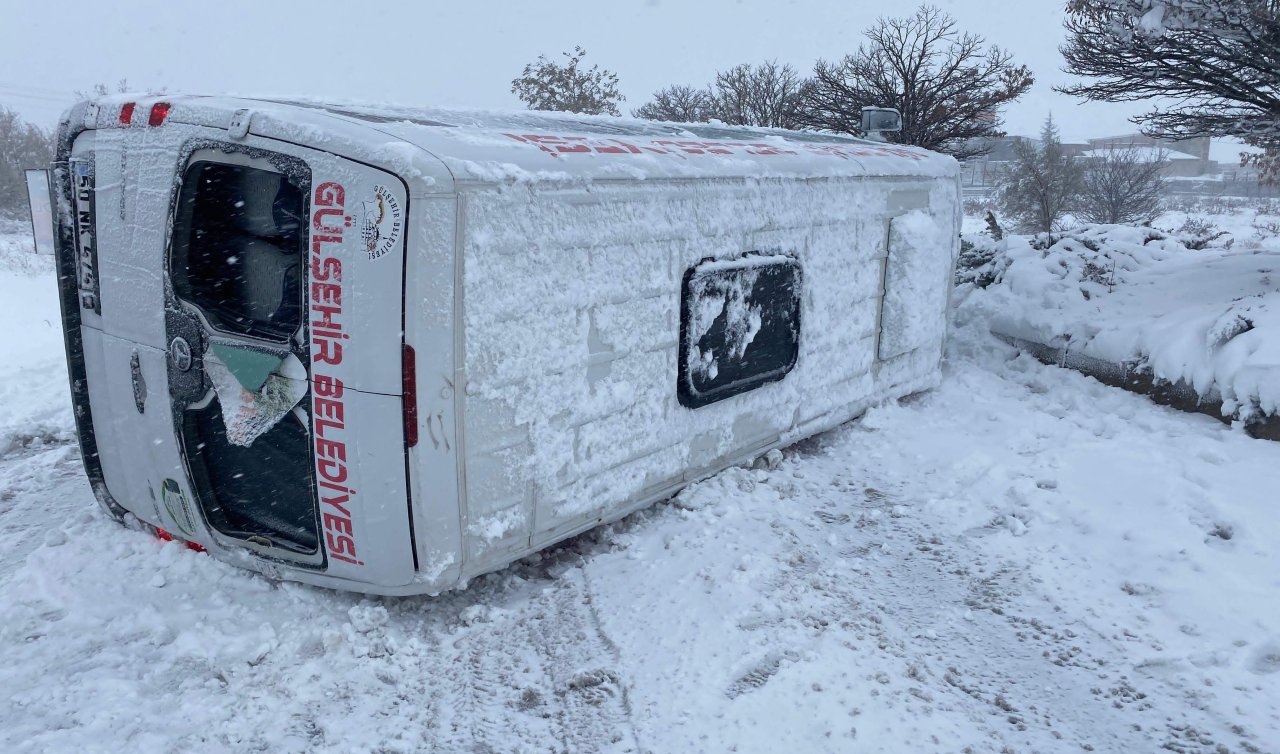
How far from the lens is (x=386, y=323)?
3182 mm

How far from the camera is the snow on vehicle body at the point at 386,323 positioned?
3250 mm

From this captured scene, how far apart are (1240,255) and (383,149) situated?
8.48m

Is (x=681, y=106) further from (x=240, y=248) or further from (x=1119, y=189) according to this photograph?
(x=240, y=248)

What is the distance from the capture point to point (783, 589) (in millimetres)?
4027

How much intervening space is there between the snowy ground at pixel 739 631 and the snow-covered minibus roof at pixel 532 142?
1837 mm

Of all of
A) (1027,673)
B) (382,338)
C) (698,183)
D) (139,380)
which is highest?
(698,183)

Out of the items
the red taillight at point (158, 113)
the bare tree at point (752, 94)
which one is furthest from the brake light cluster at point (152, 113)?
the bare tree at point (752, 94)

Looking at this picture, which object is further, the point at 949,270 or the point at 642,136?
the point at 949,270

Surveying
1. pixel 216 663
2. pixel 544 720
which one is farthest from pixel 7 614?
pixel 544 720

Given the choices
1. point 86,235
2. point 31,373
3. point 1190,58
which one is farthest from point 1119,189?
point 86,235

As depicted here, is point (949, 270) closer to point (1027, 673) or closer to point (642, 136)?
point (642, 136)

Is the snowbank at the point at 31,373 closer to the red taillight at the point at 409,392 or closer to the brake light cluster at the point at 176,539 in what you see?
the brake light cluster at the point at 176,539

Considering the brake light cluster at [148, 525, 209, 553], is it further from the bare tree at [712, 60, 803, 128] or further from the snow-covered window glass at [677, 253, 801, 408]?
the bare tree at [712, 60, 803, 128]

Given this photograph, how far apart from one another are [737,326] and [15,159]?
3186cm
